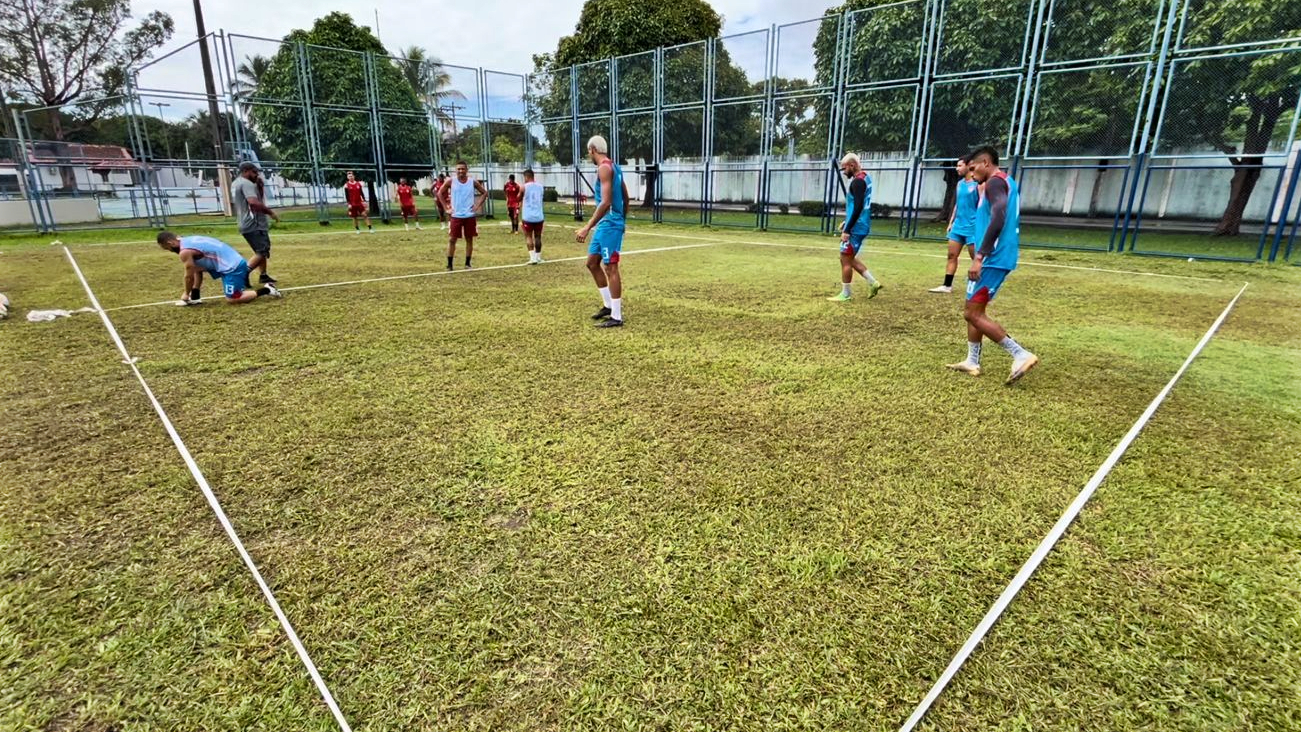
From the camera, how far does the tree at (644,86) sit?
68.9 ft

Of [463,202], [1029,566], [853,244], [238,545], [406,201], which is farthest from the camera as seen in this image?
[406,201]

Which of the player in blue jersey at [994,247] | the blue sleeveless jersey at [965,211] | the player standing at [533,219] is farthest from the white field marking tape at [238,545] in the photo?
the blue sleeveless jersey at [965,211]

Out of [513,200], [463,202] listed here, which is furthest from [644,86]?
[463,202]

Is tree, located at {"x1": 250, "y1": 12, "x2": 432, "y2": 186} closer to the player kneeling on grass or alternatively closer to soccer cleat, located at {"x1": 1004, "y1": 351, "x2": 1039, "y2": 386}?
the player kneeling on grass

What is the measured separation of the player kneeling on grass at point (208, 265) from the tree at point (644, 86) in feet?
51.5

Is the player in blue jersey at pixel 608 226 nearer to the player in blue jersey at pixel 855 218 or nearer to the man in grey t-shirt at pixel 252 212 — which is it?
the player in blue jersey at pixel 855 218

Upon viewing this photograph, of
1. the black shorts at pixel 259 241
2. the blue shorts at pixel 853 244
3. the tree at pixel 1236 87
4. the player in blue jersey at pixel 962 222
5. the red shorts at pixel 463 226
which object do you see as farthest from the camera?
the tree at pixel 1236 87

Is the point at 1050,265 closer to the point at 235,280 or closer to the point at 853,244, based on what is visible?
the point at 853,244

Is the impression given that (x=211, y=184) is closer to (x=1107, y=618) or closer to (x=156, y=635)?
(x=156, y=635)

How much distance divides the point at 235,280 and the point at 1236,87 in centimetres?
1842

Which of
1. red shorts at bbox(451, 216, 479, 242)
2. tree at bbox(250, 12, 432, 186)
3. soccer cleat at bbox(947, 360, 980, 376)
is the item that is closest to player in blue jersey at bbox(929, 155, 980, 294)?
soccer cleat at bbox(947, 360, 980, 376)

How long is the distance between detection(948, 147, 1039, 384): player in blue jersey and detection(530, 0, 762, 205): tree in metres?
17.3

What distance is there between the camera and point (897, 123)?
1755 centimetres

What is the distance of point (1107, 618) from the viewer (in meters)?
2.20
